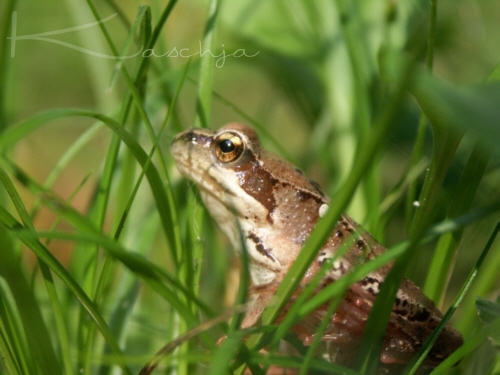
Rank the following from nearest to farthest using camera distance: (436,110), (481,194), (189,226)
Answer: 1. (436,110)
2. (189,226)
3. (481,194)

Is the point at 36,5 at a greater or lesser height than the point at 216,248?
greater

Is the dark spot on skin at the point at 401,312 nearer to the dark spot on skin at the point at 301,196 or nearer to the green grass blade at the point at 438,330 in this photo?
the green grass blade at the point at 438,330

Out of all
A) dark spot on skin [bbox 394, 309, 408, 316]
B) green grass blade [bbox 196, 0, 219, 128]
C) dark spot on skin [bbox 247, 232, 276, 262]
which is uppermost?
green grass blade [bbox 196, 0, 219, 128]

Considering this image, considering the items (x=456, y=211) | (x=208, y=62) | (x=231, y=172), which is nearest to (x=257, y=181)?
(x=231, y=172)

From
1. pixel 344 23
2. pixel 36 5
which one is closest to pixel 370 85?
pixel 344 23

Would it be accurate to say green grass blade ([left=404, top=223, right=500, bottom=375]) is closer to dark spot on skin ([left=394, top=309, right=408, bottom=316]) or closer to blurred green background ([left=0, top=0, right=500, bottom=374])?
blurred green background ([left=0, top=0, right=500, bottom=374])

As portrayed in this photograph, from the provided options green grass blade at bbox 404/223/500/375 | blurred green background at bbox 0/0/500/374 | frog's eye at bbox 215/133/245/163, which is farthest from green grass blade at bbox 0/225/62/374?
frog's eye at bbox 215/133/245/163

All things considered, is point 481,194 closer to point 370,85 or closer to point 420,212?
point 370,85
